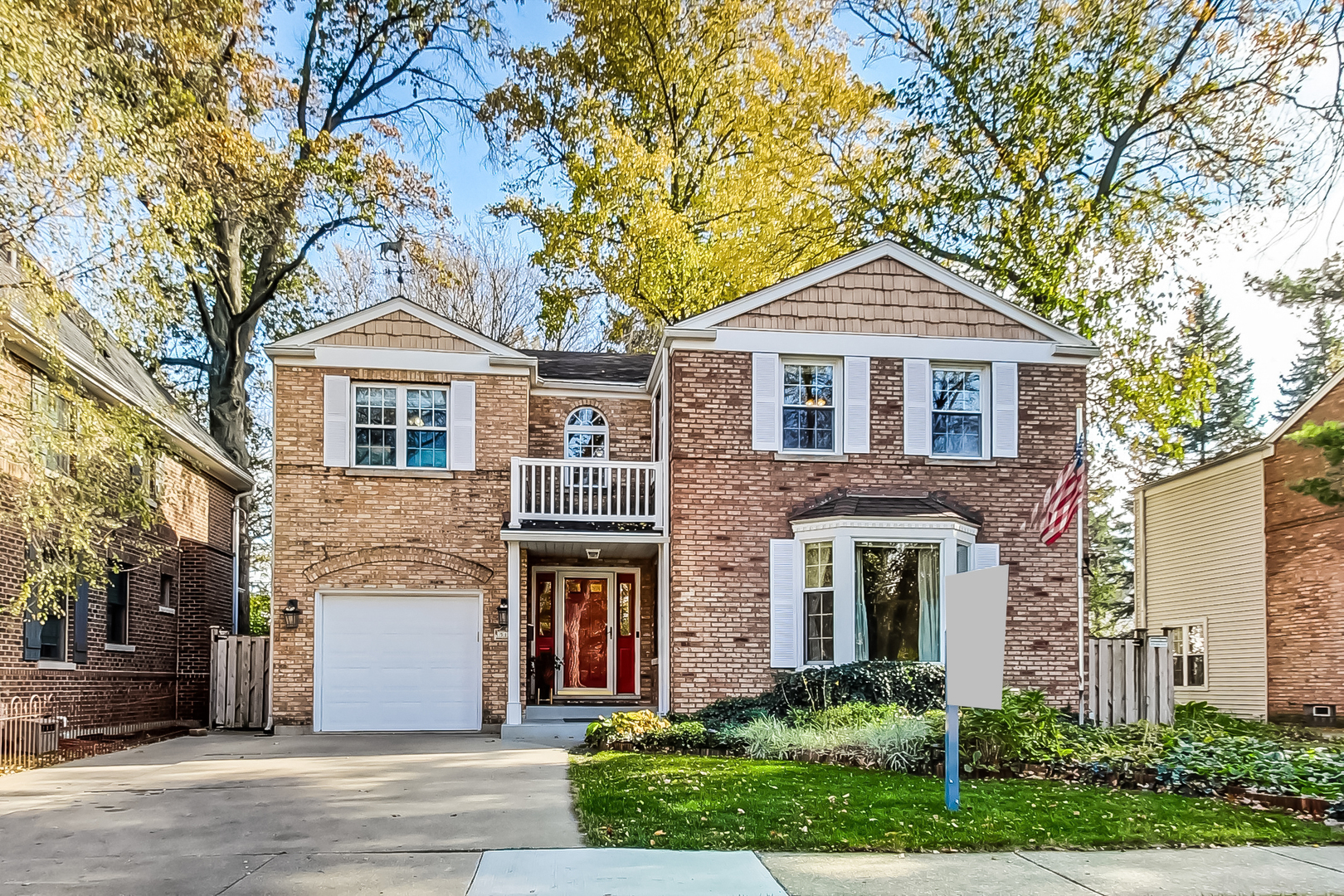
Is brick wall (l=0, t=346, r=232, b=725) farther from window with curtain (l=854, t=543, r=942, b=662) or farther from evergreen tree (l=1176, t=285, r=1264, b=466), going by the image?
evergreen tree (l=1176, t=285, r=1264, b=466)

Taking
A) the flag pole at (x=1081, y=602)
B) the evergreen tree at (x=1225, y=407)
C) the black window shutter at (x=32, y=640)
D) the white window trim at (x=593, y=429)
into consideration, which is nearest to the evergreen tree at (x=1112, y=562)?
the evergreen tree at (x=1225, y=407)

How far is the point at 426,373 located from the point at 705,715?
6317 mm

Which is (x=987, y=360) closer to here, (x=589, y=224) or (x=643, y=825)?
(x=643, y=825)

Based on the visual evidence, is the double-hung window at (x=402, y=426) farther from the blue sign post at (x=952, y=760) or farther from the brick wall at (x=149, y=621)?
the blue sign post at (x=952, y=760)

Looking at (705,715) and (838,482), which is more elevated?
(838,482)

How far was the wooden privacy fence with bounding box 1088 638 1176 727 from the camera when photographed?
13000 millimetres

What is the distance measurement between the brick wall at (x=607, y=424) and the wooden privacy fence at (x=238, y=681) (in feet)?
16.8

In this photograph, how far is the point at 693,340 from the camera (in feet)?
45.8

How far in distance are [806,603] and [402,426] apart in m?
6.33

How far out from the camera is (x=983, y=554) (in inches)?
546

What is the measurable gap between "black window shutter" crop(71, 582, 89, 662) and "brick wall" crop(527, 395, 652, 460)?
6464mm

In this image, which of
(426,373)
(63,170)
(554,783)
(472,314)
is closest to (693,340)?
(426,373)

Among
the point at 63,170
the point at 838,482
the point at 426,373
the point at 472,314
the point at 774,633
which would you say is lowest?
the point at 774,633

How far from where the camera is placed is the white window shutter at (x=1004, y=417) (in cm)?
1428
